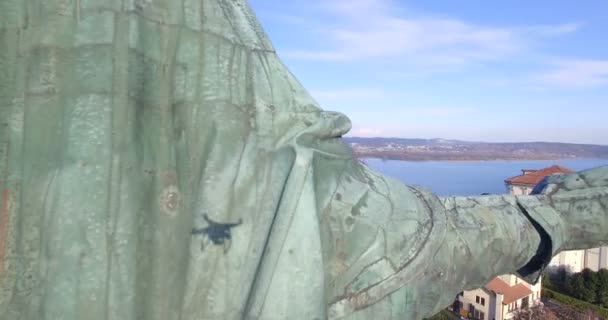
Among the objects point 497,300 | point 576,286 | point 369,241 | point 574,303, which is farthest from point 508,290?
point 369,241

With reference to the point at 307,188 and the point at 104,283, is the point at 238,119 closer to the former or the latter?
the point at 307,188

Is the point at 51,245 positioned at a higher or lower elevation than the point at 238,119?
lower

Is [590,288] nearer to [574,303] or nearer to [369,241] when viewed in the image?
[574,303]

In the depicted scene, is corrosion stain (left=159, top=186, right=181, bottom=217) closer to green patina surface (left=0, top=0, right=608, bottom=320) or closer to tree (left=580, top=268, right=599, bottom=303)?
green patina surface (left=0, top=0, right=608, bottom=320)

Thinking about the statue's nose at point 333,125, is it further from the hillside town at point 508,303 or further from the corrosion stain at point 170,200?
the hillside town at point 508,303

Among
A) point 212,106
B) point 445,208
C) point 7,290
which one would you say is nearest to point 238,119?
point 212,106

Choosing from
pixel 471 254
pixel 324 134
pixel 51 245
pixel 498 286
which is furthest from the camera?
pixel 498 286
